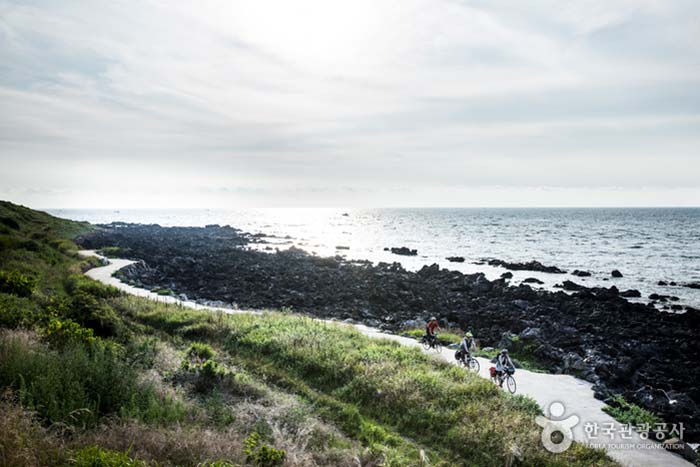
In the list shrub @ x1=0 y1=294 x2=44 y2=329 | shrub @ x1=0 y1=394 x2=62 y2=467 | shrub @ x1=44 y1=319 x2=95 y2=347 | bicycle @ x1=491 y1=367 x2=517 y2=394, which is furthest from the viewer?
bicycle @ x1=491 y1=367 x2=517 y2=394

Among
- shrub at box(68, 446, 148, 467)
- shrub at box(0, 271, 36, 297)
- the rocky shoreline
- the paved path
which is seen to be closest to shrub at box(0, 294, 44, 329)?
shrub at box(0, 271, 36, 297)

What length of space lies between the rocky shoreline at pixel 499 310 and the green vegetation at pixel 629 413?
2.65ft

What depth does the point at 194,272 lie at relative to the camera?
46125mm

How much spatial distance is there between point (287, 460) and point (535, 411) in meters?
8.60

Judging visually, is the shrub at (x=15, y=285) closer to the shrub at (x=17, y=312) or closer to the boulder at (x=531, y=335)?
the shrub at (x=17, y=312)

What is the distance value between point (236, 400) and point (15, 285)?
44.7ft

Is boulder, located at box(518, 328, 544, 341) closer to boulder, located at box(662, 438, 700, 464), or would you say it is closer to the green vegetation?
the green vegetation

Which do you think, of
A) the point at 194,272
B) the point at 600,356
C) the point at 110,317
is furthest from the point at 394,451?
the point at 194,272

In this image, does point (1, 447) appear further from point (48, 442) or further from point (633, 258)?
point (633, 258)

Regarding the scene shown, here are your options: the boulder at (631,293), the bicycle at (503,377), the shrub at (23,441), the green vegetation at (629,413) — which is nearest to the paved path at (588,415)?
the green vegetation at (629,413)

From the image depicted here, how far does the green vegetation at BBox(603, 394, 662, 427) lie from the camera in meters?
13.9

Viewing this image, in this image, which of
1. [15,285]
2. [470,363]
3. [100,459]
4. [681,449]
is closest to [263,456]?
[100,459]

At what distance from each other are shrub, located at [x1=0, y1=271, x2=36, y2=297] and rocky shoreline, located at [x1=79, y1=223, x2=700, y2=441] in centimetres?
1580

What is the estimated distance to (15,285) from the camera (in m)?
18.5
